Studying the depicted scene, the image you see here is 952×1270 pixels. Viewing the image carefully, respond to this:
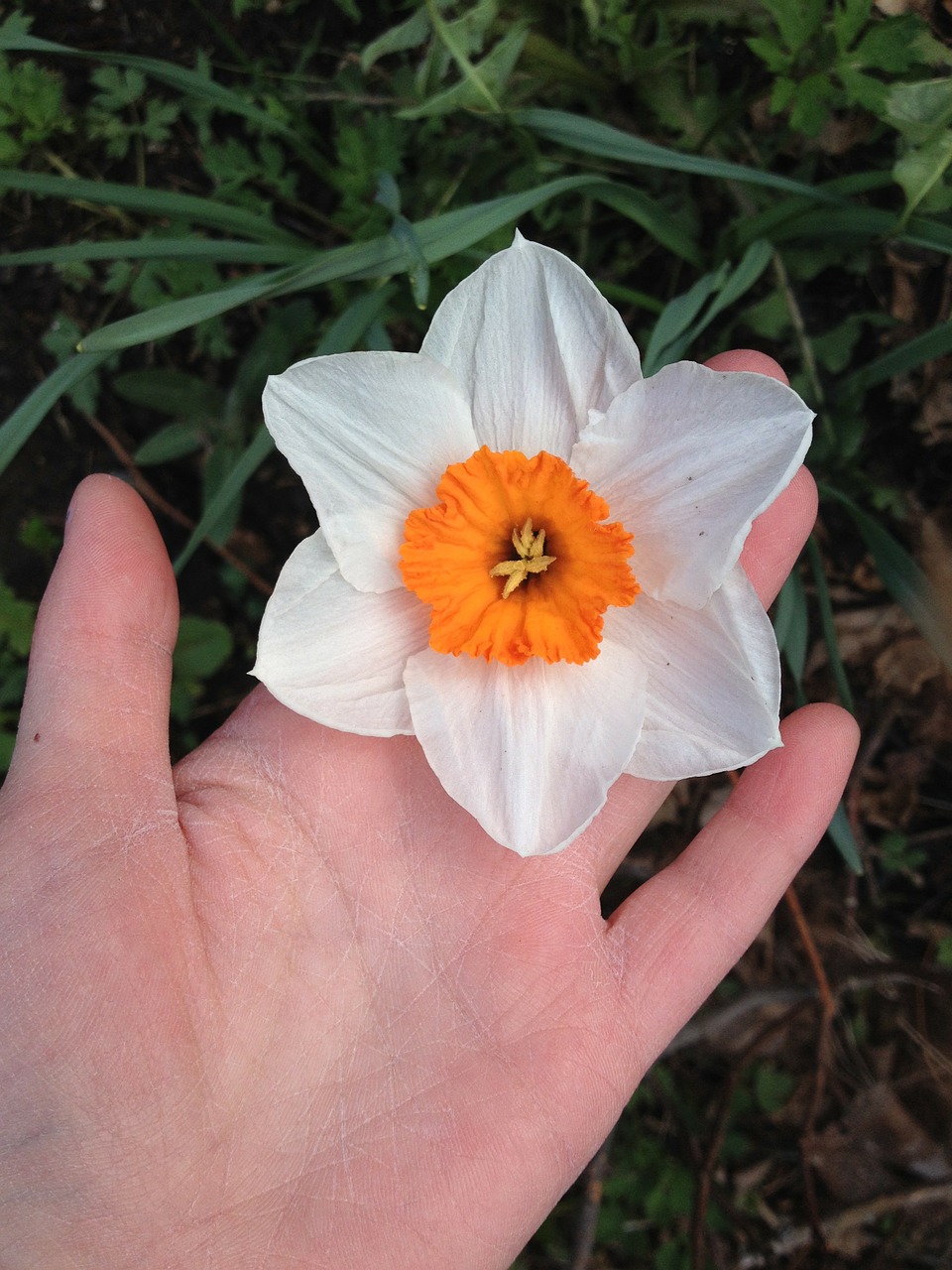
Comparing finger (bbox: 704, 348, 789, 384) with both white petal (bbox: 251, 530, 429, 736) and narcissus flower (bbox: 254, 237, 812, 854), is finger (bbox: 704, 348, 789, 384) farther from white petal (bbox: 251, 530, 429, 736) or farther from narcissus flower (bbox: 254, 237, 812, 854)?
white petal (bbox: 251, 530, 429, 736)

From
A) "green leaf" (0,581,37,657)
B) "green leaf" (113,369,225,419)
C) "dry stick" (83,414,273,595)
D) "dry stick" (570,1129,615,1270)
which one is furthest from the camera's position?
"dry stick" (83,414,273,595)

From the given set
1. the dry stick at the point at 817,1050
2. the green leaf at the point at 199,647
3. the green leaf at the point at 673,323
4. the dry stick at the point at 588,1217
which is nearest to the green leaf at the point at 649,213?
the green leaf at the point at 673,323

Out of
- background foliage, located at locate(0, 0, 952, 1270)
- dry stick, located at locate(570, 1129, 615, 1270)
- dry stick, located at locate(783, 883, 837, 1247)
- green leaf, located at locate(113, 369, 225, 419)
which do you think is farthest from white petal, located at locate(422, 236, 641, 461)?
dry stick, located at locate(570, 1129, 615, 1270)

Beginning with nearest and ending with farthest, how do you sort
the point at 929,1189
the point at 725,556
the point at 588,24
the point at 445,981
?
the point at 725,556
the point at 445,981
the point at 588,24
the point at 929,1189

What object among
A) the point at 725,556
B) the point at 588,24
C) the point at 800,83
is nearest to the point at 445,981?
the point at 725,556

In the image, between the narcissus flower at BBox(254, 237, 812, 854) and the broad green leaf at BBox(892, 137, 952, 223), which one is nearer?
the narcissus flower at BBox(254, 237, 812, 854)

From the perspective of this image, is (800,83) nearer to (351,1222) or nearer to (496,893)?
(496,893)

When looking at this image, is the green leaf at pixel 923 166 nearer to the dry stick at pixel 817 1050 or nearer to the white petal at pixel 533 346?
the white petal at pixel 533 346
